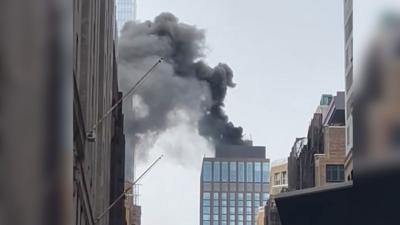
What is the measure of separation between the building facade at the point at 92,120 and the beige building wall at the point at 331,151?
68.8 feet

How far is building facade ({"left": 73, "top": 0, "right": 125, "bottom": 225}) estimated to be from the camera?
3347 cm

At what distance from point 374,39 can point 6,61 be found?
1.65 meters

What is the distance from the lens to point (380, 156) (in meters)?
3.68

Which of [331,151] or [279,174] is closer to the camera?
[331,151]

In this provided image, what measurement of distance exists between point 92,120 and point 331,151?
5211 cm

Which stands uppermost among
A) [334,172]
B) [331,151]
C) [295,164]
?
[295,164]

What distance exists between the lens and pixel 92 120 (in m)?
46.8

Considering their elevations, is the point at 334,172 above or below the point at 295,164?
below

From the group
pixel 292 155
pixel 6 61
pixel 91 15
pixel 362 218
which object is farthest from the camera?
pixel 292 155

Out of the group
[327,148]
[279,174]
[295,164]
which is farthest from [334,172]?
[279,174]

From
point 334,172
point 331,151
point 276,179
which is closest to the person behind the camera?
point 331,151

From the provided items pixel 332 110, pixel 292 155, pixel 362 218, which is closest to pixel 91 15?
pixel 362 218

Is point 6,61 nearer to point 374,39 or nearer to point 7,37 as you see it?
point 7,37

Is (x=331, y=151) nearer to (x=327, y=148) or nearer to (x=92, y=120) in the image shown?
(x=327, y=148)
